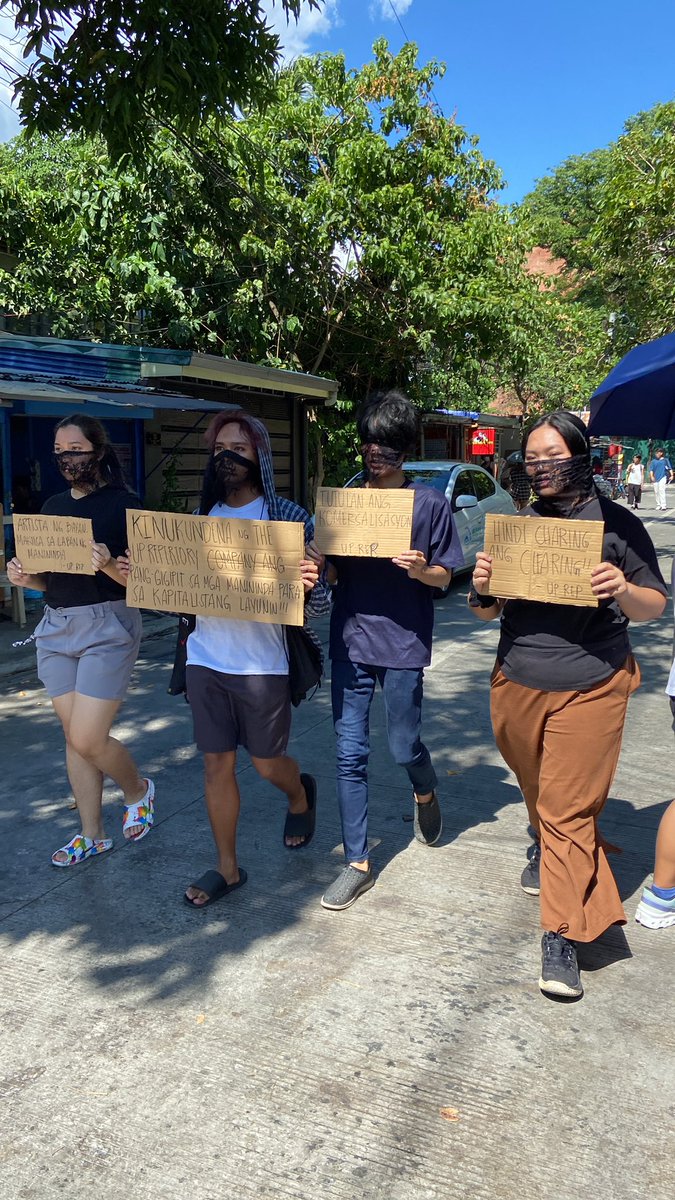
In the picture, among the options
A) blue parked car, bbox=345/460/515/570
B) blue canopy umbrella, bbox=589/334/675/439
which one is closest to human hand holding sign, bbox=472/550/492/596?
blue canopy umbrella, bbox=589/334/675/439

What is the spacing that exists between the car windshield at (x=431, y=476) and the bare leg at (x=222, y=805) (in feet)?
27.6

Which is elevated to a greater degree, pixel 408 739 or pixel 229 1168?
pixel 408 739

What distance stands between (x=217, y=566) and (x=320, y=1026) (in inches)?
62.5

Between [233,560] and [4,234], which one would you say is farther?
[4,234]

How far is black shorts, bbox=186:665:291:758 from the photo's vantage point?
3.38 metres

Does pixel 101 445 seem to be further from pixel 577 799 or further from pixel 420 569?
pixel 577 799

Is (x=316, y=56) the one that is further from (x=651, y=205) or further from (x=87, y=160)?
(x=651, y=205)

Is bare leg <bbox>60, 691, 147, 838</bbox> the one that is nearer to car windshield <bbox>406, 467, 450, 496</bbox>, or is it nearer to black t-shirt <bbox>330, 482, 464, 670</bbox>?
black t-shirt <bbox>330, 482, 464, 670</bbox>

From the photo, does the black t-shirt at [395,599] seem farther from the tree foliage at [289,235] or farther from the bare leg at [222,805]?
the tree foliage at [289,235]

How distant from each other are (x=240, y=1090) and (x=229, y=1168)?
277 mm

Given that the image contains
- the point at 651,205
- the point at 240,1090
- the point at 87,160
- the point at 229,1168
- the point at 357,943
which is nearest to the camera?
the point at 229,1168

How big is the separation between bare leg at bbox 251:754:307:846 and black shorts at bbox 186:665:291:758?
0.44ft

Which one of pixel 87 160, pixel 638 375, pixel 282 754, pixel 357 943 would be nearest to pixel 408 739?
pixel 282 754

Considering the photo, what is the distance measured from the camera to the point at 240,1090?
8.33ft
